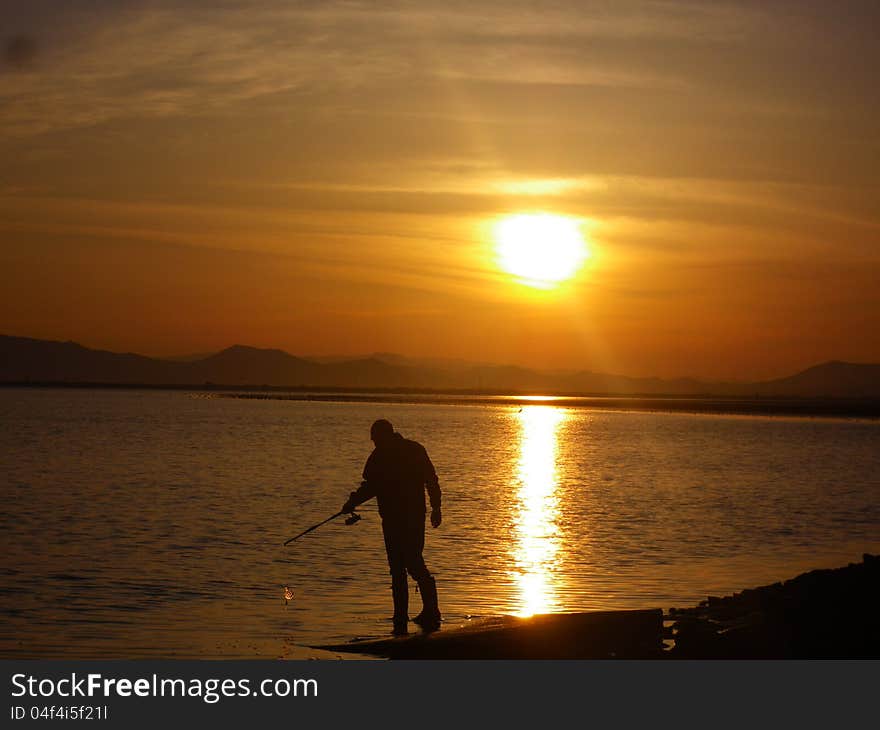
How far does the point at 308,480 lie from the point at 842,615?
2643 cm

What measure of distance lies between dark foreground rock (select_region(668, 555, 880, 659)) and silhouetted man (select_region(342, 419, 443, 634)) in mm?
3025

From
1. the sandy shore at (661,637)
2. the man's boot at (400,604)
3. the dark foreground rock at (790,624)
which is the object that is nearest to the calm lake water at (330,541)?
the man's boot at (400,604)

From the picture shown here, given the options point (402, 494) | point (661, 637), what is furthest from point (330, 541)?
point (661, 637)

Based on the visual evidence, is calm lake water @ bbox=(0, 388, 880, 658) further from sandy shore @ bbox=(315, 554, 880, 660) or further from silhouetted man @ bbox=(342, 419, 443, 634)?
sandy shore @ bbox=(315, 554, 880, 660)

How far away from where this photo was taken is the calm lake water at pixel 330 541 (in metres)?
15.8

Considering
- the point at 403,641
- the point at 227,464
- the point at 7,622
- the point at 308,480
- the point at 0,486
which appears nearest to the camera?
the point at 403,641

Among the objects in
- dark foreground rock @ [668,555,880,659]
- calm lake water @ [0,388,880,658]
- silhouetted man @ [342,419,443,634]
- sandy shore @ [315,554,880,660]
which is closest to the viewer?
sandy shore @ [315,554,880,660]

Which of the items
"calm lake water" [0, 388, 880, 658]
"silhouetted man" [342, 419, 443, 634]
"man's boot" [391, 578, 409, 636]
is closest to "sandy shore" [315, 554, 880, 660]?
"man's boot" [391, 578, 409, 636]

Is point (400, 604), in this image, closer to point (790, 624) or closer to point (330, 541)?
point (790, 624)

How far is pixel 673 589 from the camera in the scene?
61.7 ft

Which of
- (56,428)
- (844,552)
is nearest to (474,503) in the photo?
(844,552)

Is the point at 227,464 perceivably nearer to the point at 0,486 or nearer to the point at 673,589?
the point at 0,486

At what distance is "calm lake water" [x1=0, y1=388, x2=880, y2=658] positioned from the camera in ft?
51.8

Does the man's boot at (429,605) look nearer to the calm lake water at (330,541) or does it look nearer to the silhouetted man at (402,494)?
the silhouetted man at (402,494)
